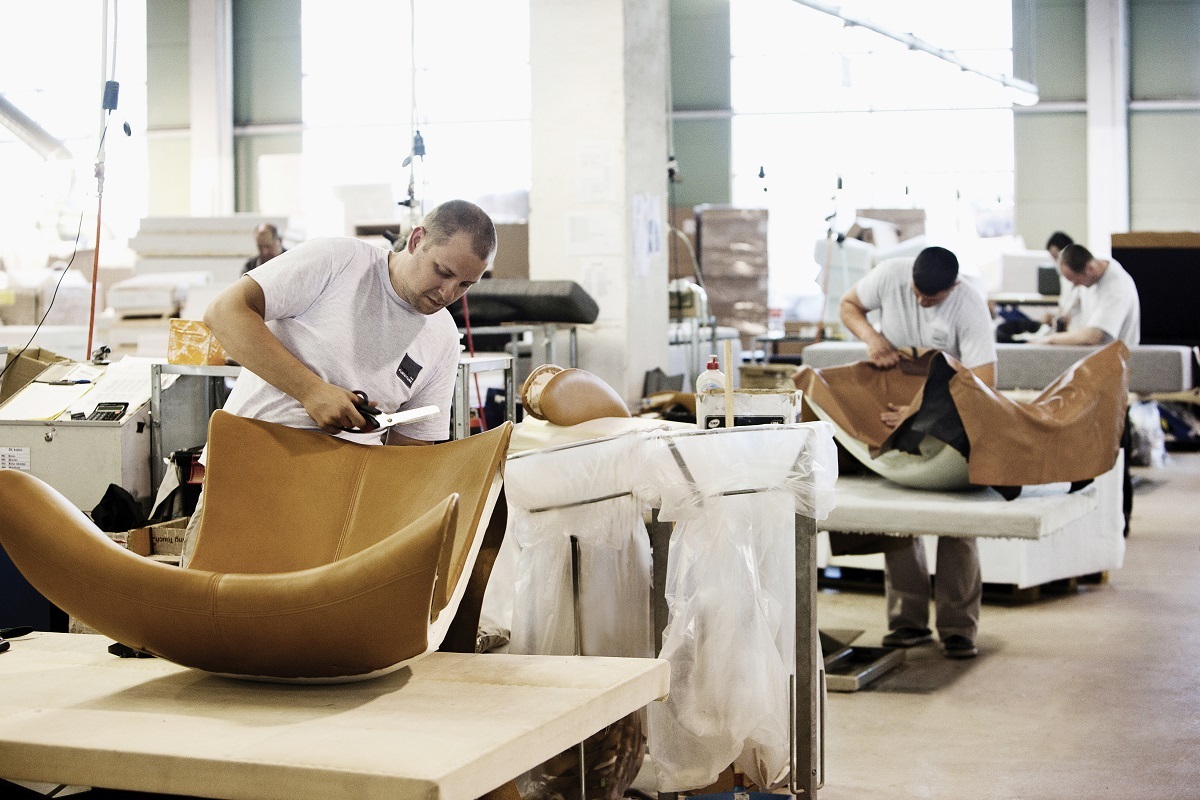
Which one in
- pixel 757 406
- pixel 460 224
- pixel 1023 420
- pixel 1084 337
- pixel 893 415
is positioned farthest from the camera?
pixel 1084 337

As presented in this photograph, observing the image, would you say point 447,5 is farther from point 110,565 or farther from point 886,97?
point 110,565

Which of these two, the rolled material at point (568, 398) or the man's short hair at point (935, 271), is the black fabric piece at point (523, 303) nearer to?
the man's short hair at point (935, 271)

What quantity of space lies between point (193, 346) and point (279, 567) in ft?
5.53

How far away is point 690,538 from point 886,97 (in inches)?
452

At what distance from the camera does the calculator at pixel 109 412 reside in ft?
11.4

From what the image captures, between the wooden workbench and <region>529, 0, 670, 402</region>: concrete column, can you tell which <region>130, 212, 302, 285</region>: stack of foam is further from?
the wooden workbench

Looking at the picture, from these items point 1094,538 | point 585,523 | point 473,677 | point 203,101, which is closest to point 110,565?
point 473,677

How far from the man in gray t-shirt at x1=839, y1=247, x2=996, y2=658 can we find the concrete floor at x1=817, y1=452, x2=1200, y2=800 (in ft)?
0.34

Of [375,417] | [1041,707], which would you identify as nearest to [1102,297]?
[1041,707]

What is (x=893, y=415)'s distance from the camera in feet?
12.8

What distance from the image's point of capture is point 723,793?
2.37 meters

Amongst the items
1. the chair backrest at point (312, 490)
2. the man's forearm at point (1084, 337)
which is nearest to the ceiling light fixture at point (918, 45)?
the man's forearm at point (1084, 337)

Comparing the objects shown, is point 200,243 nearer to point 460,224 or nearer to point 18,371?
point 18,371

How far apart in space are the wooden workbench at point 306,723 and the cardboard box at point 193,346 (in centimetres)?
167
